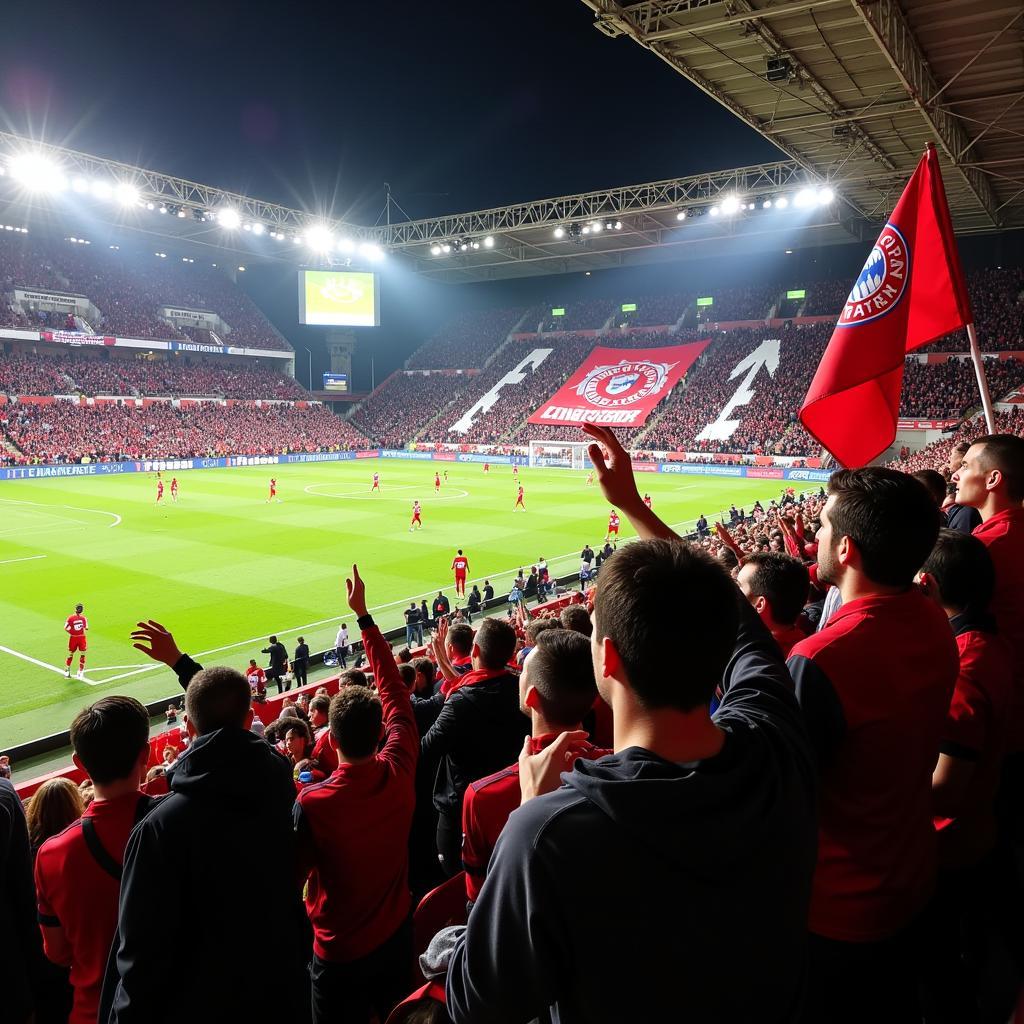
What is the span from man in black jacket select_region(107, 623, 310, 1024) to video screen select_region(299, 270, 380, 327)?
6817 centimetres

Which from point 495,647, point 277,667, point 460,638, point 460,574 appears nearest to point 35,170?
point 460,574

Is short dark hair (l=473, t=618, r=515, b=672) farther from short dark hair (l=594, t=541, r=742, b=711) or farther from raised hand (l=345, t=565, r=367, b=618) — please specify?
short dark hair (l=594, t=541, r=742, b=711)

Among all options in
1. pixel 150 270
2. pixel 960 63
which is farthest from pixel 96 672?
pixel 150 270

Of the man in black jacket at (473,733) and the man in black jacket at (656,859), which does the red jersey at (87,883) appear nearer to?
the man in black jacket at (473,733)

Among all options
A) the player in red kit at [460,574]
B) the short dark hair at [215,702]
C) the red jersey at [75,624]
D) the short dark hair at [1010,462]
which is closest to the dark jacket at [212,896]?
the short dark hair at [215,702]

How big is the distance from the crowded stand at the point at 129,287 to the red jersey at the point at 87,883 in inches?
2630

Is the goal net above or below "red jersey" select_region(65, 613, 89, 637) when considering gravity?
above

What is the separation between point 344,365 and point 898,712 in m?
83.1

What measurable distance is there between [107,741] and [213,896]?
0.81 m

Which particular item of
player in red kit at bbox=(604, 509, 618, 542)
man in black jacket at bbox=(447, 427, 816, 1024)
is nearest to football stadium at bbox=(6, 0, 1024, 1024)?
man in black jacket at bbox=(447, 427, 816, 1024)

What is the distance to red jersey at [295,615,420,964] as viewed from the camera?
3.38 m

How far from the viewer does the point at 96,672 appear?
1534cm

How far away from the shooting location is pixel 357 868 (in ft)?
11.3

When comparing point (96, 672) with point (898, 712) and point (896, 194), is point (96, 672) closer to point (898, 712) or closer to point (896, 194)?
point (898, 712)
